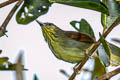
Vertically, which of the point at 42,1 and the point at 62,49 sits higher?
the point at 42,1

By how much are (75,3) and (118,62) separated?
278mm

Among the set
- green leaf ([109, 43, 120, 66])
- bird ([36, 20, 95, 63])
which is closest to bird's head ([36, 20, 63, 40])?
bird ([36, 20, 95, 63])

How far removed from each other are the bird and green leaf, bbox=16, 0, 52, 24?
229mm

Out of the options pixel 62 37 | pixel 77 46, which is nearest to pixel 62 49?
pixel 77 46

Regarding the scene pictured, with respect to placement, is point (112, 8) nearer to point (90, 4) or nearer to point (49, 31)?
point (90, 4)

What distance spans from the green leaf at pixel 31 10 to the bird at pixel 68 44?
0.23 metres

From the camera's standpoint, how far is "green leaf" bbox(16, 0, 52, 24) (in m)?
0.87

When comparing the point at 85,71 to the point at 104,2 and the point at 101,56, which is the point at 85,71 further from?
the point at 104,2

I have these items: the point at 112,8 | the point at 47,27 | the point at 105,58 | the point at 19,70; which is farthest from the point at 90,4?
the point at 47,27

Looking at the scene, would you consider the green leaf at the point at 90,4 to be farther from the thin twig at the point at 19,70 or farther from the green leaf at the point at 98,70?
the thin twig at the point at 19,70

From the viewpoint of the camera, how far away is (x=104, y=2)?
89cm

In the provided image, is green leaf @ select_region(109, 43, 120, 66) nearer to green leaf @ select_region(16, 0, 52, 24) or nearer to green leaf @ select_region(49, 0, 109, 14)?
green leaf @ select_region(49, 0, 109, 14)

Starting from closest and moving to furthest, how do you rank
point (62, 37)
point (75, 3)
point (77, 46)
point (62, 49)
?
point (75, 3), point (62, 49), point (77, 46), point (62, 37)

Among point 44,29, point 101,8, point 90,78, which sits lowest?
point 90,78
